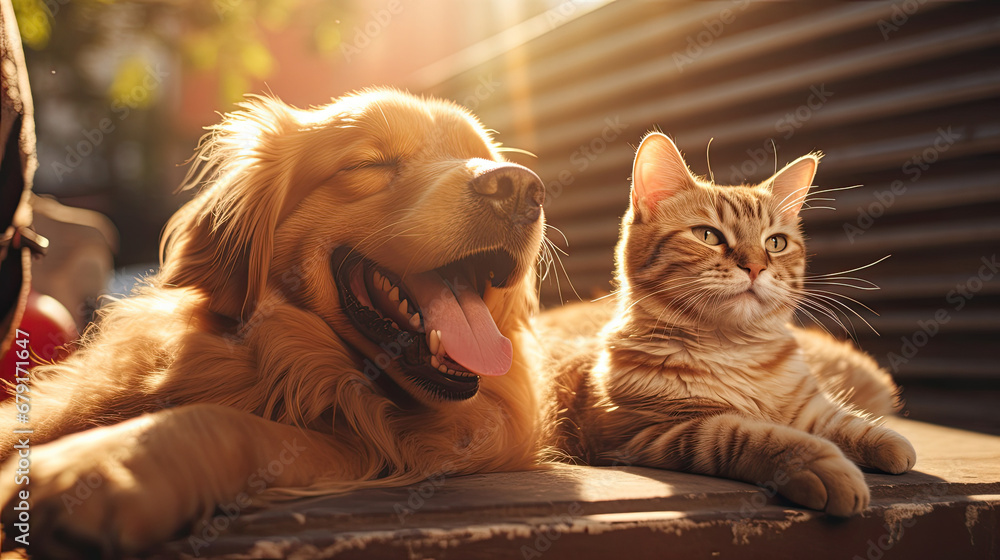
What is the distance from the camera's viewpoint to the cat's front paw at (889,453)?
190 centimetres

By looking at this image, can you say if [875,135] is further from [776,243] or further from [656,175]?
[656,175]

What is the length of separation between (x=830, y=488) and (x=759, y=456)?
0.21 meters

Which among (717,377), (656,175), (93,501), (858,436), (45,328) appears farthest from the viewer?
(45,328)

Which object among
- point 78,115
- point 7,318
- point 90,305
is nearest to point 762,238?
point 7,318

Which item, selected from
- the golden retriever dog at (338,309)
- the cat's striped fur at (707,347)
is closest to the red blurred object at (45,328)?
the golden retriever dog at (338,309)

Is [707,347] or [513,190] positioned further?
[707,347]

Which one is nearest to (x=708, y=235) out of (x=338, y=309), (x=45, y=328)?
(x=338, y=309)

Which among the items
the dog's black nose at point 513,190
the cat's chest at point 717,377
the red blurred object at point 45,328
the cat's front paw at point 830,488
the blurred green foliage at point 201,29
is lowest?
the red blurred object at point 45,328

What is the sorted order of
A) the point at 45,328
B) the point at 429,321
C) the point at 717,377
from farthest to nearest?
1. the point at 45,328
2. the point at 717,377
3. the point at 429,321

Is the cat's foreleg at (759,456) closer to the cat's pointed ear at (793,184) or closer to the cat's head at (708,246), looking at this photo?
the cat's head at (708,246)

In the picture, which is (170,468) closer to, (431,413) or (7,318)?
(7,318)

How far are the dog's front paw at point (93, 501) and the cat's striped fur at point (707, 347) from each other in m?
1.41

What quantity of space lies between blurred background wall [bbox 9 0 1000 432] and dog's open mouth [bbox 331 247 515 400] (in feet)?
4.12

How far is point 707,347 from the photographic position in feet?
7.06
